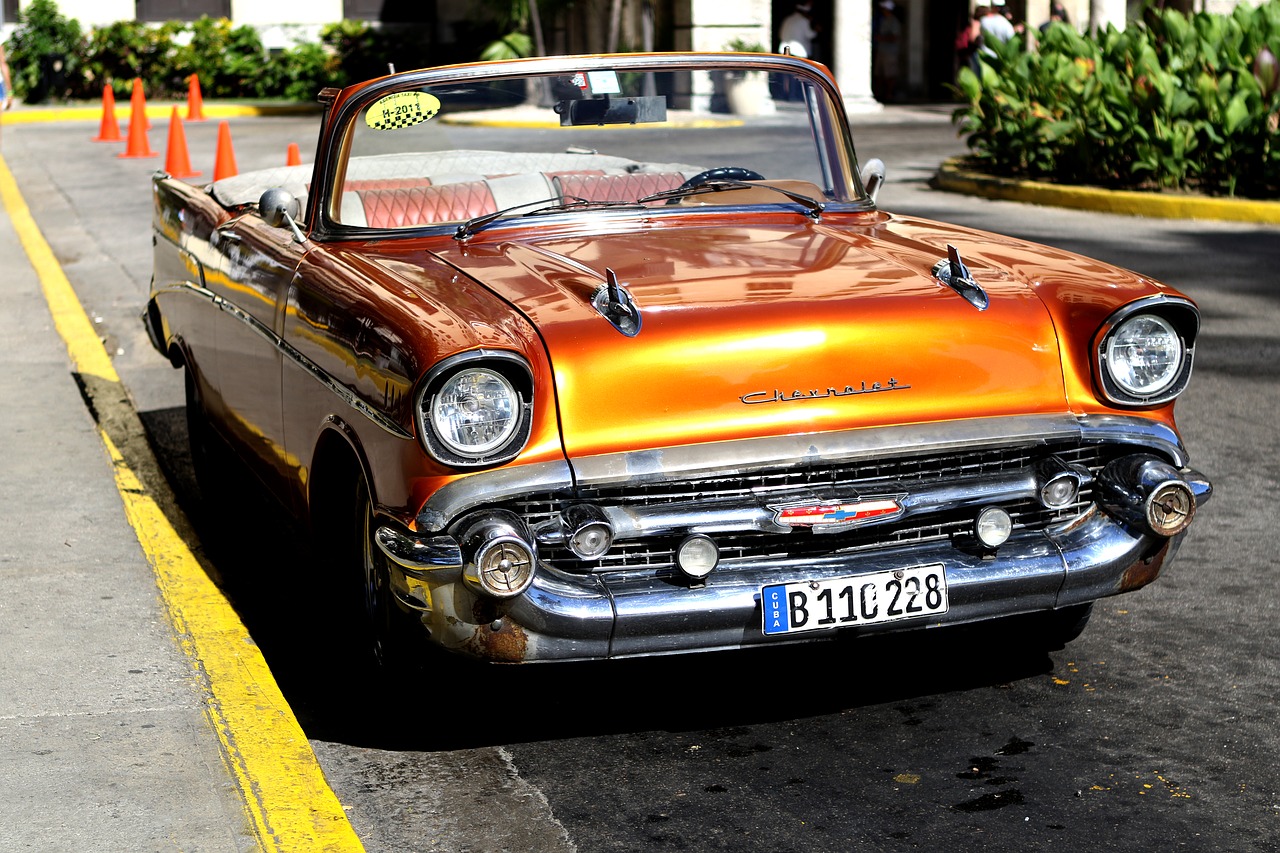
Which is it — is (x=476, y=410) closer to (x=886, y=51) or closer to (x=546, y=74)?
(x=546, y=74)

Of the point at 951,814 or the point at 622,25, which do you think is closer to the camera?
the point at 951,814

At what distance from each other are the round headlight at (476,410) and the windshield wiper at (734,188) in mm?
1447

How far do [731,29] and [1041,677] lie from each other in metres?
22.8

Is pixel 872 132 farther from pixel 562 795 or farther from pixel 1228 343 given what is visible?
pixel 562 795

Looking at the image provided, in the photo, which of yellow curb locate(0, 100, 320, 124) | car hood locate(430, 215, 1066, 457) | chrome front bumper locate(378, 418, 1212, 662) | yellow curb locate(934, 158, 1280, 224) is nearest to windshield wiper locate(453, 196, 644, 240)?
car hood locate(430, 215, 1066, 457)

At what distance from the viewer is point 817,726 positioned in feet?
13.3

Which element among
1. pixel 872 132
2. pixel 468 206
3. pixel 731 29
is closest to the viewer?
pixel 468 206

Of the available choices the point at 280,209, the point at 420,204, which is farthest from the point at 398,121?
the point at 280,209

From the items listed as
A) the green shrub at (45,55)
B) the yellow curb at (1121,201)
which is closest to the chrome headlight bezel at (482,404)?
the yellow curb at (1121,201)

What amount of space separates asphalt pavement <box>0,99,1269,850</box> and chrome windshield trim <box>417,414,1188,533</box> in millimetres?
697

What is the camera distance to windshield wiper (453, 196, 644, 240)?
464cm

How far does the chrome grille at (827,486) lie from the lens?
3.64 meters

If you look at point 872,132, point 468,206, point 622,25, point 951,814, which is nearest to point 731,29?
point 622,25

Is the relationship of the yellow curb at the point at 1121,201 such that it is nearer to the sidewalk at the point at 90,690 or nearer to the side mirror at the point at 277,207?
the sidewalk at the point at 90,690
